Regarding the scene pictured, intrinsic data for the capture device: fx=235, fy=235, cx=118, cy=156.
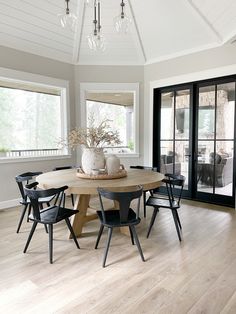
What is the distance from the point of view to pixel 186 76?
176 inches

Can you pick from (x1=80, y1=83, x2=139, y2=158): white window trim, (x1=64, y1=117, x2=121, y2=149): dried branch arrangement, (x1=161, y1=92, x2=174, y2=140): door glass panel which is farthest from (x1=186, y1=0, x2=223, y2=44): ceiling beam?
(x1=64, y1=117, x2=121, y2=149): dried branch arrangement

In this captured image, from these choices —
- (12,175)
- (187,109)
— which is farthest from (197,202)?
(12,175)

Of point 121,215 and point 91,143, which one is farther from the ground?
point 91,143

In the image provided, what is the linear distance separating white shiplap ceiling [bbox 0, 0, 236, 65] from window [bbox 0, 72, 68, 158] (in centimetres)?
72

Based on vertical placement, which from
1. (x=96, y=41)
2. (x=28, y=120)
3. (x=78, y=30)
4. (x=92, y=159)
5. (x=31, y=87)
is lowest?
(x=92, y=159)

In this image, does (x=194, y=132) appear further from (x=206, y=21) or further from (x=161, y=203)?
(x=161, y=203)

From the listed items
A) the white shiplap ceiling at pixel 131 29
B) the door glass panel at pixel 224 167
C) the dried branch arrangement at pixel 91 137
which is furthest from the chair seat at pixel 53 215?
the white shiplap ceiling at pixel 131 29

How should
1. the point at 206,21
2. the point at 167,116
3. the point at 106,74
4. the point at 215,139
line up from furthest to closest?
the point at 106,74 < the point at 167,116 < the point at 215,139 < the point at 206,21

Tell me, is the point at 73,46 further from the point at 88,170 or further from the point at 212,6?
the point at 88,170

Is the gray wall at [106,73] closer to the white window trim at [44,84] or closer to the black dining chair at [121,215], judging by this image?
the white window trim at [44,84]

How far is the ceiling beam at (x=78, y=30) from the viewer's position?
3937 mm

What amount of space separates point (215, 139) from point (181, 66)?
1566mm

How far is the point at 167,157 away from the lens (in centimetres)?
496

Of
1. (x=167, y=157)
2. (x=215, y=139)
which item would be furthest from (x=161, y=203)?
(x=167, y=157)
